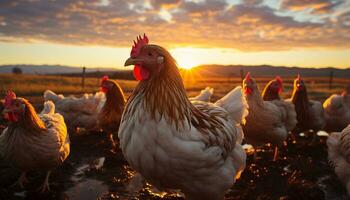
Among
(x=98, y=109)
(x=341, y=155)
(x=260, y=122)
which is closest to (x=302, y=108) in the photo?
(x=260, y=122)

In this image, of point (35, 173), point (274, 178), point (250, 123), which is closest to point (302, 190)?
point (274, 178)

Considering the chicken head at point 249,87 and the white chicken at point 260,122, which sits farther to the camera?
the chicken head at point 249,87

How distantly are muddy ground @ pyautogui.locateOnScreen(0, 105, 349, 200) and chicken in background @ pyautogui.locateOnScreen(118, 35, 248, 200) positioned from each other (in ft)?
6.18

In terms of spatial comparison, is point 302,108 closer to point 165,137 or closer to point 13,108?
point 165,137

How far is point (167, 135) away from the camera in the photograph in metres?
3.44

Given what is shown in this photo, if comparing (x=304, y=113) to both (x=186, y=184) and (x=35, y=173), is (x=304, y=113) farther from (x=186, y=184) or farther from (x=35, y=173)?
(x=35, y=173)

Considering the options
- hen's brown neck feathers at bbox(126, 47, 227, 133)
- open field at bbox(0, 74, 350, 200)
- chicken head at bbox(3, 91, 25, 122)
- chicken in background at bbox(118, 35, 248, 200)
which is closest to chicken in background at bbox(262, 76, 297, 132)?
open field at bbox(0, 74, 350, 200)

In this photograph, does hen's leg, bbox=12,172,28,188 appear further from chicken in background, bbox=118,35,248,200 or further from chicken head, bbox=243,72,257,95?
chicken head, bbox=243,72,257,95

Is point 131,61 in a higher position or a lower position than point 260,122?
higher

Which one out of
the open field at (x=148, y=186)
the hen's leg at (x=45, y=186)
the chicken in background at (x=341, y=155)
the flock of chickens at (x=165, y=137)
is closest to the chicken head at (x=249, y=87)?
the open field at (x=148, y=186)

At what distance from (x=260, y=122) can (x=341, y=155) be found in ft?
7.72

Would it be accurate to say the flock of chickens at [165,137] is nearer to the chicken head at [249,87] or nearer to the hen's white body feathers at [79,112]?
the chicken head at [249,87]

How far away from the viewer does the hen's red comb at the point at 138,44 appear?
12.1 feet

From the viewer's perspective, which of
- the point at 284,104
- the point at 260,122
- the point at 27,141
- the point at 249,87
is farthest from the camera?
the point at 284,104
